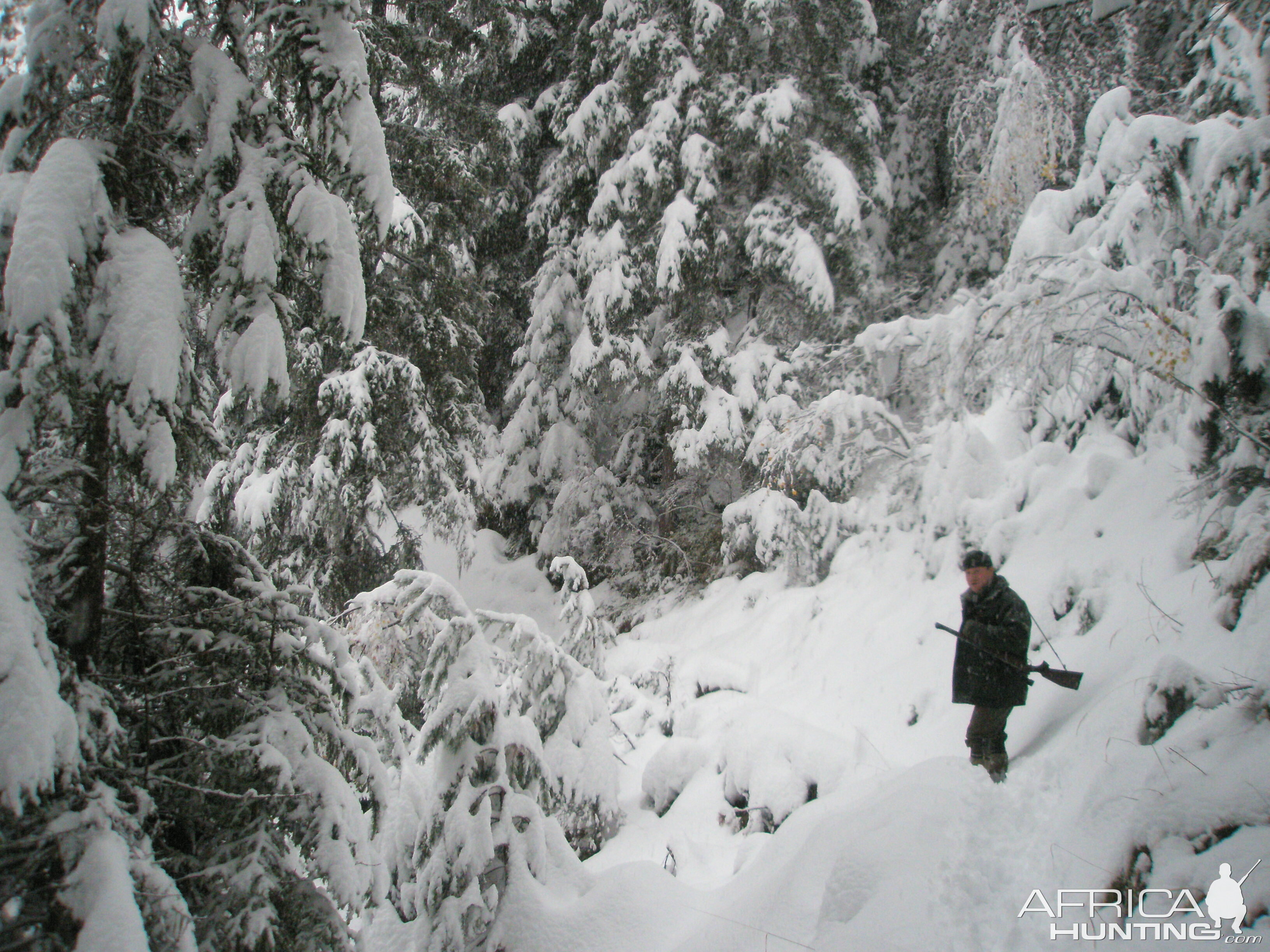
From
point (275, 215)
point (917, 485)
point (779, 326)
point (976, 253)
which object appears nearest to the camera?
point (275, 215)

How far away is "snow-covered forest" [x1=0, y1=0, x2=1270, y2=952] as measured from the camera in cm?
204

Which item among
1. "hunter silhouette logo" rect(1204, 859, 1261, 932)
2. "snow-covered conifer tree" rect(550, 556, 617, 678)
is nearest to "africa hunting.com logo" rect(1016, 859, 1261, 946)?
"hunter silhouette logo" rect(1204, 859, 1261, 932)

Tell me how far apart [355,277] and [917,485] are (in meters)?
6.60

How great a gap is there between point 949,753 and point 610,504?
687 centimetres

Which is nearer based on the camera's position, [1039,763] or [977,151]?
[1039,763]

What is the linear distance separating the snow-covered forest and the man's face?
0.91m

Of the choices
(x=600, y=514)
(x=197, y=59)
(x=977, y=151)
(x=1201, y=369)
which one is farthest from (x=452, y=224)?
(x=977, y=151)

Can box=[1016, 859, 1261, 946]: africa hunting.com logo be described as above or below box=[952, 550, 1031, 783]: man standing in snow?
below

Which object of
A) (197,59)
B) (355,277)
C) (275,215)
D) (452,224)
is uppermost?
(452,224)

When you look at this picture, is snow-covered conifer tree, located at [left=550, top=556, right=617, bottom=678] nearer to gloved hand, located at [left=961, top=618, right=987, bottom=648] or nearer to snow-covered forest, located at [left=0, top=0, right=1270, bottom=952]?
snow-covered forest, located at [left=0, top=0, right=1270, bottom=952]

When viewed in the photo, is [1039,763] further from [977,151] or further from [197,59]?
[977,151]

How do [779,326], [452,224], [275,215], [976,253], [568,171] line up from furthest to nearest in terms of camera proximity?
[976,253], [568,171], [779,326], [452,224], [275,215]

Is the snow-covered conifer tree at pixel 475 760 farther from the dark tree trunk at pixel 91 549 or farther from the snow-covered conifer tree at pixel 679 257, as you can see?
the snow-covered conifer tree at pixel 679 257

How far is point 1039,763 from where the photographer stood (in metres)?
3.95
